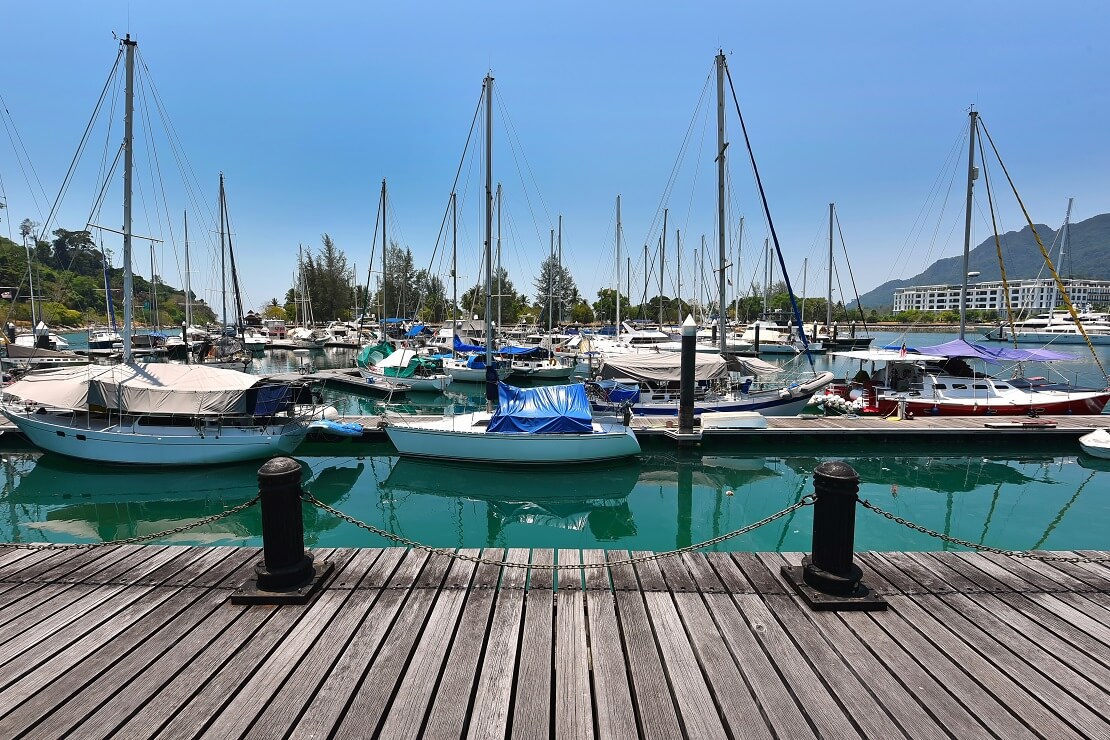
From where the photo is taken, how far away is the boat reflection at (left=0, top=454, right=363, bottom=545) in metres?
11.6

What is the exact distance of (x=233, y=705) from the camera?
318 cm

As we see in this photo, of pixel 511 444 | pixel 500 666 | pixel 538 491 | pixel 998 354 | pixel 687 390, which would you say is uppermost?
pixel 998 354

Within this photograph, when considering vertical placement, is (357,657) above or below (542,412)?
above

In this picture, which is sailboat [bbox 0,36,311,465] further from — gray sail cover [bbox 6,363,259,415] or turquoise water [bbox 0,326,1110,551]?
turquoise water [bbox 0,326,1110,551]

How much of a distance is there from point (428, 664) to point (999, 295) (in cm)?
21254

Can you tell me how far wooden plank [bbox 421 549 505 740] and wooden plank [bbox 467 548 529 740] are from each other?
0.06 m

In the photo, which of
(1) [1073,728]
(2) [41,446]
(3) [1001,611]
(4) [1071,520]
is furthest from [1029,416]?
(2) [41,446]

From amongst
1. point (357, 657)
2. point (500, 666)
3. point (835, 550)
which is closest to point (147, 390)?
point (357, 657)

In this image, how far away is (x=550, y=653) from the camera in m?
3.72

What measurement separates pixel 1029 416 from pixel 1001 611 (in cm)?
2141

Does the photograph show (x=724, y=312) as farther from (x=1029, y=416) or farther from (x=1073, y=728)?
(x=1073, y=728)

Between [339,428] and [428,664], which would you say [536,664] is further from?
[339,428]

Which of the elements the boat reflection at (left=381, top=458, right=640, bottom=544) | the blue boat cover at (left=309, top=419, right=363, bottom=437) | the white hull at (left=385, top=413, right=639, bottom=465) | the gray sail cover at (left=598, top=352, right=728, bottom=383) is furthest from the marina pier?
the gray sail cover at (left=598, top=352, right=728, bottom=383)

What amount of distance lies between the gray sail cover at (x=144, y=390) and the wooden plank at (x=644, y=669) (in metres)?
14.4
